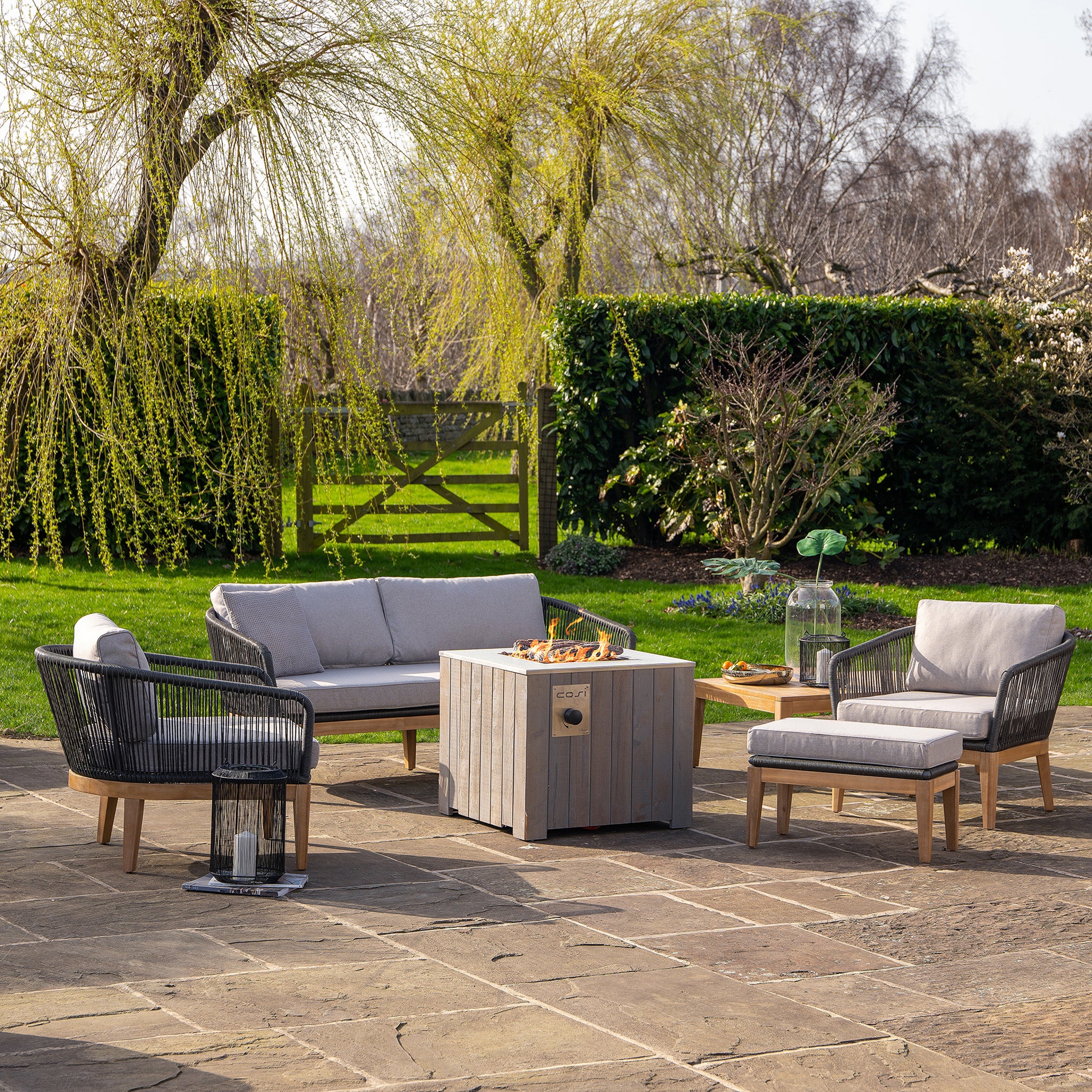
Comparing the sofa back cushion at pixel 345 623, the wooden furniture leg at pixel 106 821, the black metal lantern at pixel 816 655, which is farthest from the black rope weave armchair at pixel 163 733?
the black metal lantern at pixel 816 655

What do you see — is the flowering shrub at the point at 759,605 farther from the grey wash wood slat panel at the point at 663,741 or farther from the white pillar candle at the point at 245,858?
the white pillar candle at the point at 245,858

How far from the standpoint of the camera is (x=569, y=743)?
5668mm

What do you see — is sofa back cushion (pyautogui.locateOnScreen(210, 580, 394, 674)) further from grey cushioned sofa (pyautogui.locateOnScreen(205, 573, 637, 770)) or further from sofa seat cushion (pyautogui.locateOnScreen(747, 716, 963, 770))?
sofa seat cushion (pyautogui.locateOnScreen(747, 716, 963, 770))

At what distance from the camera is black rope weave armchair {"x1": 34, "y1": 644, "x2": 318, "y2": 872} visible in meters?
5.07

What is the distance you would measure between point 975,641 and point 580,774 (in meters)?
2.16

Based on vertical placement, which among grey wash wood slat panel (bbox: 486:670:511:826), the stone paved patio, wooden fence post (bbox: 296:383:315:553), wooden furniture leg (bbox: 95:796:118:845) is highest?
wooden fence post (bbox: 296:383:315:553)

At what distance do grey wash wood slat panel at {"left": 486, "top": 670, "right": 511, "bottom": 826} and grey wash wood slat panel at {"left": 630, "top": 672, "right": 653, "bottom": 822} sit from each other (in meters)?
0.54

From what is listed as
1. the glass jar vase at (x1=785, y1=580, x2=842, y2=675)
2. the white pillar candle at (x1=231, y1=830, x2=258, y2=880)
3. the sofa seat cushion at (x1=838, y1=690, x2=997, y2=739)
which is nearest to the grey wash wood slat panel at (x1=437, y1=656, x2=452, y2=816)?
the white pillar candle at (x1=231, y1=830, x2=258, y2=880)

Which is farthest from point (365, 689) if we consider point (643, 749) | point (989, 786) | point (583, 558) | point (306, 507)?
point (306, 507)

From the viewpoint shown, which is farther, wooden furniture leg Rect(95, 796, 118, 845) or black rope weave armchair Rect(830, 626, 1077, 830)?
black rope weave armchair Rect(830, 626, 1077, 830)

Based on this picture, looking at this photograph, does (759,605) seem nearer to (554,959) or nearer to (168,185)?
(168,185)

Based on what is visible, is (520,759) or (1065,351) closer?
(520,759)

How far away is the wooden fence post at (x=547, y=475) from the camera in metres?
13.1

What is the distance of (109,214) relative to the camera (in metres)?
5.57
